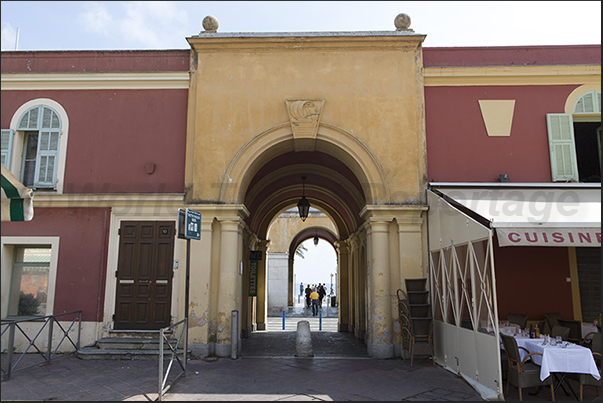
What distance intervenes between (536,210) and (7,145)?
10.6 metres

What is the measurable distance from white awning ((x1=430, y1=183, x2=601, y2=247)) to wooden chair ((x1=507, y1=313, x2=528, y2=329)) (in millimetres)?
2273

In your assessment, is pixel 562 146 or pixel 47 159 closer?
pixel 562 146

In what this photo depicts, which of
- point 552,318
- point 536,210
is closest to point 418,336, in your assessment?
point 552,318

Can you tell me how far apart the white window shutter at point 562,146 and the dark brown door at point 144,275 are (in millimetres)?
8165

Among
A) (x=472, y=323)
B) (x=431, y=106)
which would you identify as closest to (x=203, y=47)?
(x=431, y=106)

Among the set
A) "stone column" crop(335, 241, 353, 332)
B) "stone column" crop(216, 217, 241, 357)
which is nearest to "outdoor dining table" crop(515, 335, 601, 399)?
"stone column" crop(216, 217, 241, 357)

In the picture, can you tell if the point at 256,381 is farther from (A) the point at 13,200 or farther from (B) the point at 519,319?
(B) the point at 519,319

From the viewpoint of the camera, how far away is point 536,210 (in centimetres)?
754

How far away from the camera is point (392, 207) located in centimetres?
913

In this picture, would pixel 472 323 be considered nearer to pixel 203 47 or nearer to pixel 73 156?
pixel 203 47

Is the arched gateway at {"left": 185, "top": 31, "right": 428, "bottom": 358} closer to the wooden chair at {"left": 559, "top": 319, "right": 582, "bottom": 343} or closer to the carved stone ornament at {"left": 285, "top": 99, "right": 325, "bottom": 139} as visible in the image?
the carved stone ornament at {"left": 285, "top": 99, "right": 325, "bottom": 139}

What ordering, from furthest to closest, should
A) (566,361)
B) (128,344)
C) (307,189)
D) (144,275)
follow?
(307,189) < (144,275) < (128,344) < (566,361)

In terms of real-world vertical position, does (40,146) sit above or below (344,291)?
above

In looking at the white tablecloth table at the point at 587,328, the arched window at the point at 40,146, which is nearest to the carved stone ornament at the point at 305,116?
the arched window at the point at 40,146
